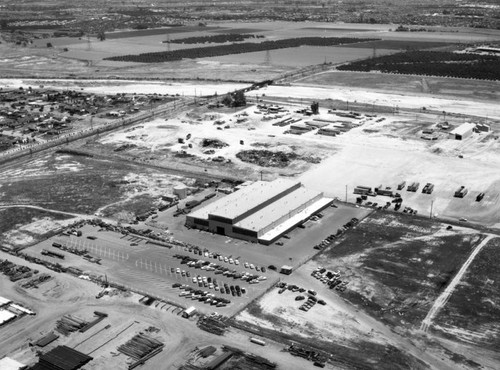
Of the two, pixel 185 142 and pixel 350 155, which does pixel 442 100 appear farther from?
pixel 185 142

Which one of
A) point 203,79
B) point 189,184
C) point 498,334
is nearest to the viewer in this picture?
point 498,334

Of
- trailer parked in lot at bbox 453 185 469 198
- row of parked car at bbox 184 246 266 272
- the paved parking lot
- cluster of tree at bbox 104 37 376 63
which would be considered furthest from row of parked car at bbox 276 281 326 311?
cluster of tree at bbox 104 37 376 63

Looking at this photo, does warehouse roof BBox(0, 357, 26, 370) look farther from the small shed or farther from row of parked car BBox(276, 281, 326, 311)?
the small shed

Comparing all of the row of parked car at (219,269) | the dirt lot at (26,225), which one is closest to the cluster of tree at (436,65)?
the dirt lot at (26,225)

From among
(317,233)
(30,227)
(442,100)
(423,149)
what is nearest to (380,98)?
(442,100)

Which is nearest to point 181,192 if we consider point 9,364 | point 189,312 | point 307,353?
point 189,312

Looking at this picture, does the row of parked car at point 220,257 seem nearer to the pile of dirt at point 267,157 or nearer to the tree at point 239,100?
the pile of dirt at point 267,157
